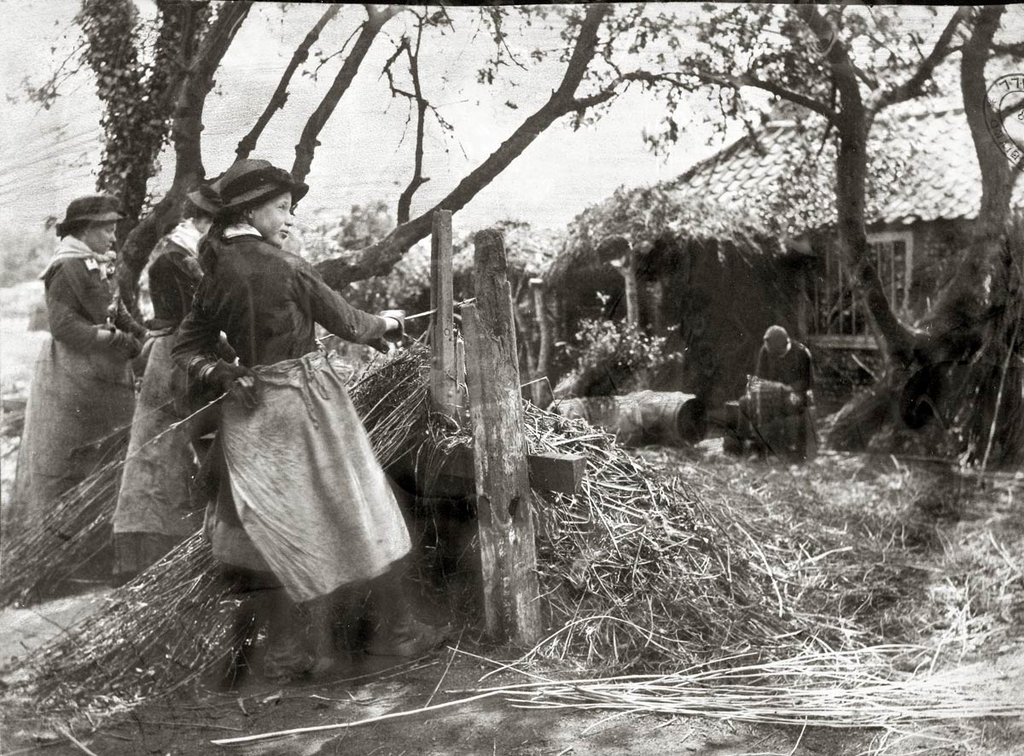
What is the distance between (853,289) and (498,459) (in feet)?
6.00

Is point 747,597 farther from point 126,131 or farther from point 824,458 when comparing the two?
point 126,131

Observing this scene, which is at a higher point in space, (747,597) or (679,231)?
(679,231)

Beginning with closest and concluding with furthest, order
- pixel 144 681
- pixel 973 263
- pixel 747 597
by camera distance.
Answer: pixel 144 681 < pixel 747 597 < pixel 973 263

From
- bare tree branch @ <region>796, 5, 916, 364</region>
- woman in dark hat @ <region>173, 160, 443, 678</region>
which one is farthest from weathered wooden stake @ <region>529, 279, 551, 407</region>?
bare tree branch @ <region>796, 5, 916, 364</region>

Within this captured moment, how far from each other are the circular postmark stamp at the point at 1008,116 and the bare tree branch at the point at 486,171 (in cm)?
171

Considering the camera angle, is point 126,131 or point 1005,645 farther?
point 1005,645

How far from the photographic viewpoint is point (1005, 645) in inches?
148

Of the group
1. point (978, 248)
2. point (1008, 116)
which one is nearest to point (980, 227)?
point (978, 248)

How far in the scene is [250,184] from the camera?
326 cm

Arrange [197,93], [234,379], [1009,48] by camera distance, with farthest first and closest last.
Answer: [1009,48] < [197,93] < [234,379]

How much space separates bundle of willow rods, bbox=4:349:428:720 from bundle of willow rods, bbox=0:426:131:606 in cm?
26

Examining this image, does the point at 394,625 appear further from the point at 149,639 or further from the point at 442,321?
the point at 442,321

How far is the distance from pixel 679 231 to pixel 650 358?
552mm

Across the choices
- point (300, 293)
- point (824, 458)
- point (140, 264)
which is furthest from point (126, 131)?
point (824, 458)
